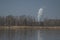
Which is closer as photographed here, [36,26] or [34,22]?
[34,22]

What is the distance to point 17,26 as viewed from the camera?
4000cm

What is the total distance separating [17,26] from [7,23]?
2427mm

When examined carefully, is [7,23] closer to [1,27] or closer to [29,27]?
[1,27]

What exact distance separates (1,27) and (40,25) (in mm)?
8558

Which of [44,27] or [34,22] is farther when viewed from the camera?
[44,27]

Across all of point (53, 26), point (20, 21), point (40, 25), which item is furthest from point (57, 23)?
point (20, 21)

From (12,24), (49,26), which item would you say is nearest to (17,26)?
(12,24)

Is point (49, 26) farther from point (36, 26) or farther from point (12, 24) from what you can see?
point (12, 24)

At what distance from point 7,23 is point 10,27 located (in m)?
1.08

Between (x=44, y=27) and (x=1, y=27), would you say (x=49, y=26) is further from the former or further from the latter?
(x=1, y=27)

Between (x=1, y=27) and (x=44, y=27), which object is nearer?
(x=1, y=27)

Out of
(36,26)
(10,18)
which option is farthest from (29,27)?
(10,18)

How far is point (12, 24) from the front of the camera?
39500 mm

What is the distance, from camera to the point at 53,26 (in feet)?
133
